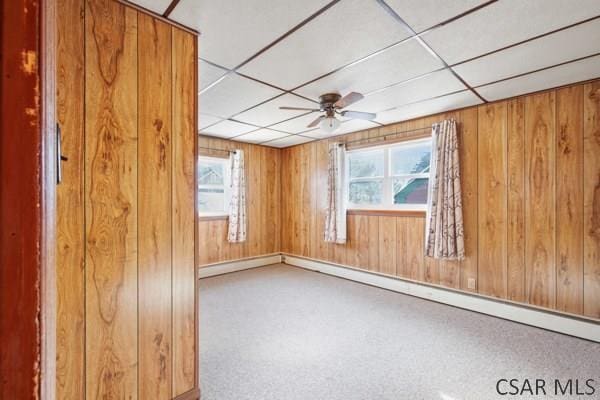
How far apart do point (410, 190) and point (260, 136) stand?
245 cm

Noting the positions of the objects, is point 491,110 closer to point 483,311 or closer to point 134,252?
point 483,311

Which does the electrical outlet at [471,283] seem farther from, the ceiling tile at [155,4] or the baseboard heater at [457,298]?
the ceiling tile at [155,4]

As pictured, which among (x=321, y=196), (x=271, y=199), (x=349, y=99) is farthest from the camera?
(x=271, y=199)

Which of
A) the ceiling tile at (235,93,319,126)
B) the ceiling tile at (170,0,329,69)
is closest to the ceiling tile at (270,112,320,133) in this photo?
the ceiling tile at (235,93,319,126)

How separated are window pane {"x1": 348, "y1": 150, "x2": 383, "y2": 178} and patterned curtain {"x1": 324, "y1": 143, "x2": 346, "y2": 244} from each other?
0.61 ft

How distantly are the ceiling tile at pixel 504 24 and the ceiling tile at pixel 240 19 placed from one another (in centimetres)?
88

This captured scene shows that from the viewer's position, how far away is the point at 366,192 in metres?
4.30

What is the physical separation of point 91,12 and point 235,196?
3.43 meters

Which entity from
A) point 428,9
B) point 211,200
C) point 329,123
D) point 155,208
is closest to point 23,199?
point 155,208

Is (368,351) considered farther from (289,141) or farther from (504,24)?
(289,141)

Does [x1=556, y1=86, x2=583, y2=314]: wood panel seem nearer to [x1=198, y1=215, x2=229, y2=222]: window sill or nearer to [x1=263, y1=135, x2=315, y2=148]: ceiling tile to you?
[x1=263, y1=135, x2=315, y2=148]: ceiling tile

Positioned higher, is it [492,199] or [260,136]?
[260,136]

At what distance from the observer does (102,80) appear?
1.38 metres

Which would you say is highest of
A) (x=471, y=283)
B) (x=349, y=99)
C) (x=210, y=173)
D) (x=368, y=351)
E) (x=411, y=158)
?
(x=349, y=99)
